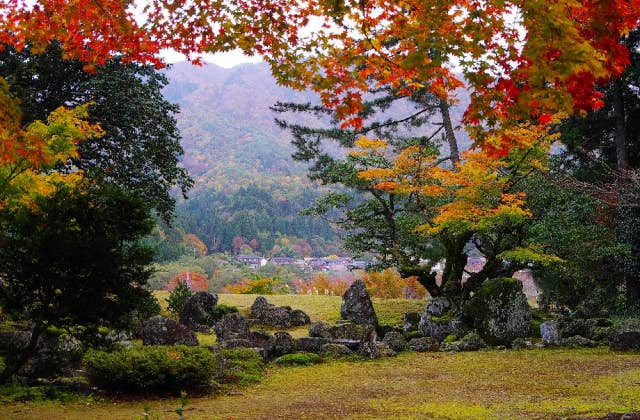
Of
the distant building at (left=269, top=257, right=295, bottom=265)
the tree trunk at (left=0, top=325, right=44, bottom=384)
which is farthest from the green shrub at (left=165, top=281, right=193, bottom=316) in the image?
the distant building at (left=269, top=257, right=295, bottom=265)

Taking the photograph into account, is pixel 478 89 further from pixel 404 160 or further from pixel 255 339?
pixel 404 160

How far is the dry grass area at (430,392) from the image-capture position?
6.58 meters

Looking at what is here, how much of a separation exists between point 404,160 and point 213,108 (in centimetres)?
11642

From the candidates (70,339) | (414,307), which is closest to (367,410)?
(70,339)

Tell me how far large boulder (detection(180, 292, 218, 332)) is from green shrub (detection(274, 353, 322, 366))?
5539mm

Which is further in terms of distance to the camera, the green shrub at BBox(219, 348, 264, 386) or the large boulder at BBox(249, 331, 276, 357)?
the large boulder at BBox(249, 331, 276, 357)

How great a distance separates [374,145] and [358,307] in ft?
15.8

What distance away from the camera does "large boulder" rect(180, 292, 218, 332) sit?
16.6m

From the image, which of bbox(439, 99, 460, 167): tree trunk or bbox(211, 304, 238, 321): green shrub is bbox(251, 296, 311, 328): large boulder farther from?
bbox(439, 99, 460, 167): tree trunk

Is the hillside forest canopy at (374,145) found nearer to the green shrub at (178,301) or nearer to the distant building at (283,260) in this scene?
the green shrub at (178,301)

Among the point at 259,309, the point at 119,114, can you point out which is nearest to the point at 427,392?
the point at 259,309

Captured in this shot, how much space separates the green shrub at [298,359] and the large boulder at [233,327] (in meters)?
2.10

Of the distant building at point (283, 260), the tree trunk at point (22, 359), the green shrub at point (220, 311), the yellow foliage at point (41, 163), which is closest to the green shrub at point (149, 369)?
the tree trunk at point (22, 359)

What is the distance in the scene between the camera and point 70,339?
33.8ft
